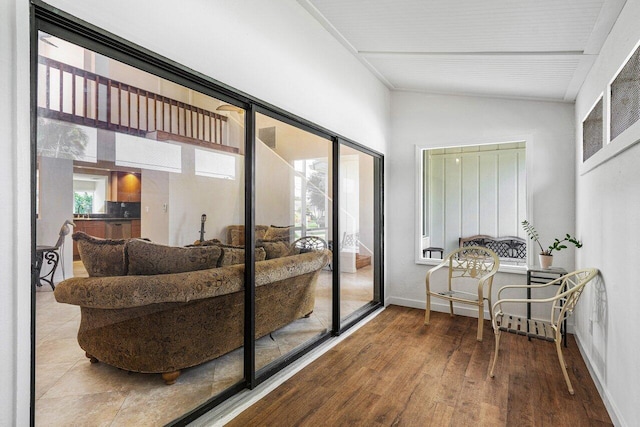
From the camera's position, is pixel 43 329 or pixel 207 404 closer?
pixel 43 329

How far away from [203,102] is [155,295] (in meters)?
1.19

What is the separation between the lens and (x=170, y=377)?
2.04m

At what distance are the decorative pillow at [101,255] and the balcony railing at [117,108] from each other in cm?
53

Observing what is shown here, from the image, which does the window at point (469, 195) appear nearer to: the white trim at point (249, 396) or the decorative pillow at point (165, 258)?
the white trim at point (249, 396)

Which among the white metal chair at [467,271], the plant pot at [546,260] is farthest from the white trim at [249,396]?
the plant pot at [546,260]

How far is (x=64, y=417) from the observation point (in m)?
1.49

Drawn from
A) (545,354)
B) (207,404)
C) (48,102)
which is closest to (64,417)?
(207,404)

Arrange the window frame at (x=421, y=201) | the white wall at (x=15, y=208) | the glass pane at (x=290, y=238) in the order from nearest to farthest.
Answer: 1. the white wall at (x=15, y=208)
2. the glass pane at (x=290, y=238)
3. the window frame at (x=421, y=201)

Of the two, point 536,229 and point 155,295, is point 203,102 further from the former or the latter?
point 536,229

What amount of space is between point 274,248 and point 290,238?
0.22 metres

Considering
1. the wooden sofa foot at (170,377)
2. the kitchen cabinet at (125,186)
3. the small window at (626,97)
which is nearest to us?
the kitchen cabinet at (125,186)

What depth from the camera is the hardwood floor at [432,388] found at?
216cm

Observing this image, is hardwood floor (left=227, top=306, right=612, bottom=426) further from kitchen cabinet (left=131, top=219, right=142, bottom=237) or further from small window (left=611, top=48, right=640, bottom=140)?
small window (left=611, top=48, right=640, bottom=140)

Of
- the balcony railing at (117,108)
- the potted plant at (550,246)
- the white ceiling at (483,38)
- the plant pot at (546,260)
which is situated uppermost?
the white ceiling at (483,38)
